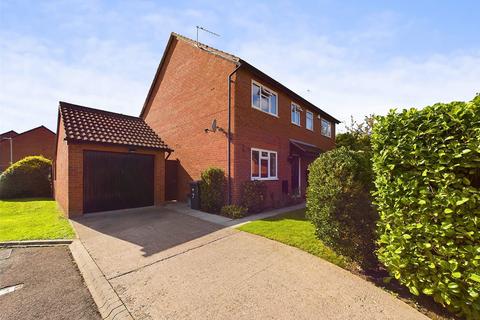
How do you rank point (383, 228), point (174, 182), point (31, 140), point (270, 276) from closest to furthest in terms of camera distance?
point (383, 228) → point (270, 276) → point (174, 182) → point (31, 140)

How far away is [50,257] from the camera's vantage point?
5.63 metres

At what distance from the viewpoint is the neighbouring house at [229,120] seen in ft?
34.8

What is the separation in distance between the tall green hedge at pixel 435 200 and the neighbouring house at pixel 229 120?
23.6ft

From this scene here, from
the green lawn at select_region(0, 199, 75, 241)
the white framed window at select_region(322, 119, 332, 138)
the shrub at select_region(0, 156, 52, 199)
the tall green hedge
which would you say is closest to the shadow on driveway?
the green lawn at select_region(0, 199, 75, 241)

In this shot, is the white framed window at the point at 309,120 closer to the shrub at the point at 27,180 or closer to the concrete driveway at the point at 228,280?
the concrete driveway at the point at 228,280

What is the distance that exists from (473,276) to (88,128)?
12.8 meters

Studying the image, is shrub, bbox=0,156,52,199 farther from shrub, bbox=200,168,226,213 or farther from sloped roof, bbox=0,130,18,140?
sloped roof, bbox=0,130,18,140

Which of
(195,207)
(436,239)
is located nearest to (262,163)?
(195,207)

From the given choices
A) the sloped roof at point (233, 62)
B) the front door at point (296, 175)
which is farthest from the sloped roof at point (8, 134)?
the front door at point (296, 175)

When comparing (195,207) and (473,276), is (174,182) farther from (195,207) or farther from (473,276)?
(473,276)

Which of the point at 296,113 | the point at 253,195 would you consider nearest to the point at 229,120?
the point at 253,195

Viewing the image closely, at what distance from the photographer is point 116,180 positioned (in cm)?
1054

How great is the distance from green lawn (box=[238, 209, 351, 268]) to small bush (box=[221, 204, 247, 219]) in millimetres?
1208

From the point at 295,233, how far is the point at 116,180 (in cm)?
834
